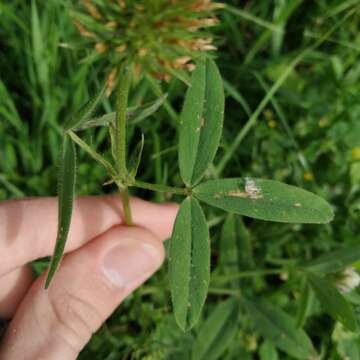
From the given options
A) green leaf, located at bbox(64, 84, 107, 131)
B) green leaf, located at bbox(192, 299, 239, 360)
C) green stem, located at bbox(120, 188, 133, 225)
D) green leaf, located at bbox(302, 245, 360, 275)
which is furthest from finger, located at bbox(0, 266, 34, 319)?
green leaf, located at bbox(302, 245, 360, 275)

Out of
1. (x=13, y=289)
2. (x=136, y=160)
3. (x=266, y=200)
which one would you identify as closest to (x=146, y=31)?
(x=136, y=160)

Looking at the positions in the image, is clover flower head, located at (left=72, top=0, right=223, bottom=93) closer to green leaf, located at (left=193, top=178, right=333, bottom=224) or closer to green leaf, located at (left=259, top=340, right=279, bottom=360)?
green leaf, located at (left=193, top=178, right=333, bottom=224)

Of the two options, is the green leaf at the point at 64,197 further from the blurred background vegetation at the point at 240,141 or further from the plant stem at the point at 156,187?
the blurred background vegetation at the point at 240,141

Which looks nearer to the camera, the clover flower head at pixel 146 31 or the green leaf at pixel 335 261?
the clover flower head at pixel 146 31

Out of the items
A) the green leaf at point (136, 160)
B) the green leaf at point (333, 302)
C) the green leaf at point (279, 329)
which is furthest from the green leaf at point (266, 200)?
the green leaf at point (279, 329)

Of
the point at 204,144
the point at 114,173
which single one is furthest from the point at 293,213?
the point at 114,173

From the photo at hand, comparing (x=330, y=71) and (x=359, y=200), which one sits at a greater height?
(x=330, y=71)

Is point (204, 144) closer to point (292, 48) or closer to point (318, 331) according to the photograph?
point (318, 331)

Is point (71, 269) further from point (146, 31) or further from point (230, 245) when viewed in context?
point (146, 31)
